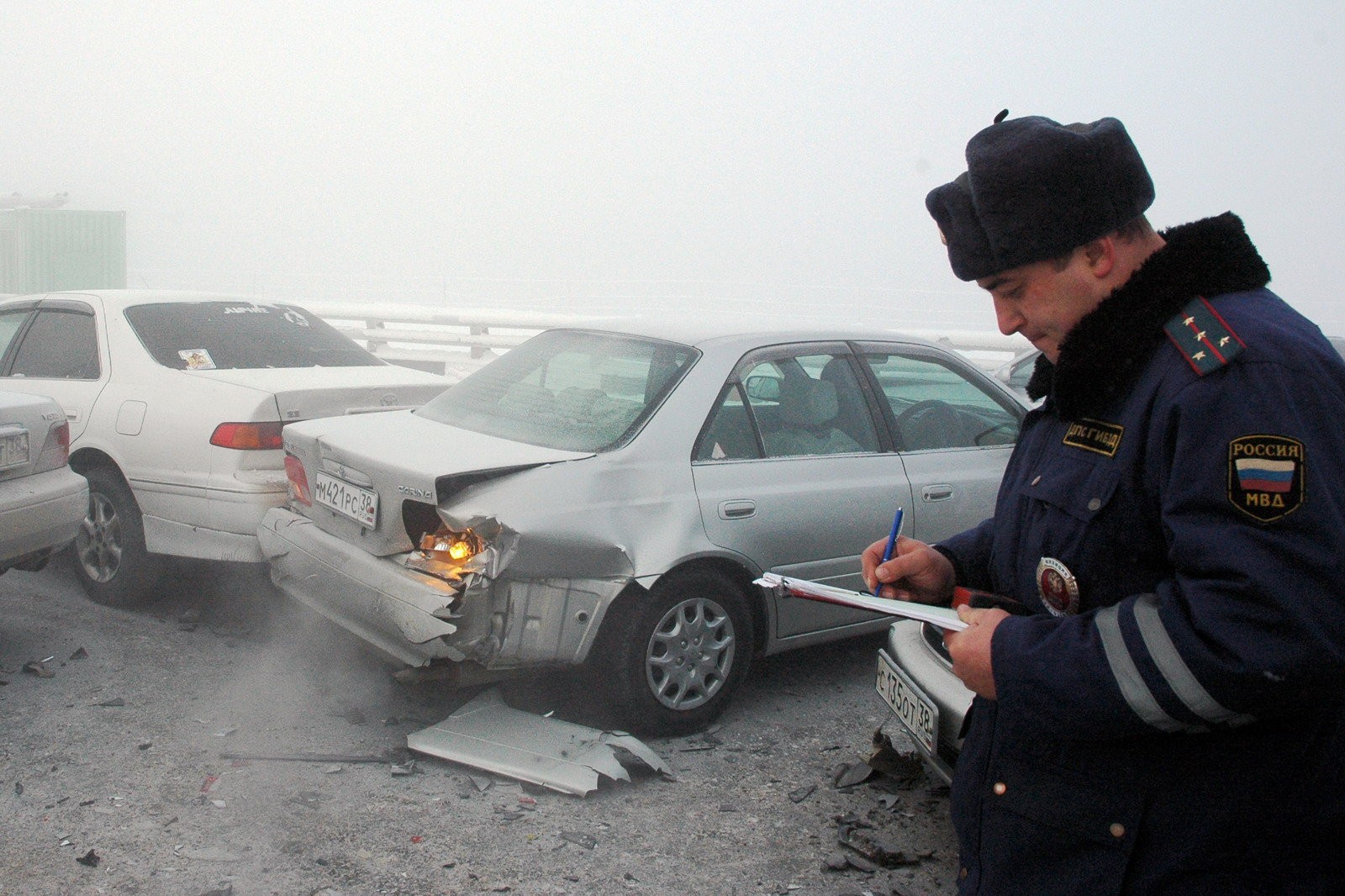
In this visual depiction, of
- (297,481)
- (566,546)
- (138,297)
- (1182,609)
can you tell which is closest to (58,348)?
(138,297)

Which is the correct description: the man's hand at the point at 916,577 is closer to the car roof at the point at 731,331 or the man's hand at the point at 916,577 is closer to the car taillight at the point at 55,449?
the car roof at the point at 731,331

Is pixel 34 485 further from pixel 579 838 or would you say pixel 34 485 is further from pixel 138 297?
pixel 579 838

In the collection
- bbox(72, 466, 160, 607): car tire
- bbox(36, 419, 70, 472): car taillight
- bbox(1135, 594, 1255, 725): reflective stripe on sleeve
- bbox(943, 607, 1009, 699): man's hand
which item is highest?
bbox(1135, 594, 1255, 725): reflective stripe on sleeve

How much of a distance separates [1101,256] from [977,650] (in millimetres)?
539

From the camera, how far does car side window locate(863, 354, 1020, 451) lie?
4.73 metres

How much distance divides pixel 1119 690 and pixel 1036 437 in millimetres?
455

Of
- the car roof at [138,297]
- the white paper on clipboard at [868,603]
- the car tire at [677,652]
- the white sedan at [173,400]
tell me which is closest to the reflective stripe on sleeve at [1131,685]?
the white paper on clipboard at [868,603]

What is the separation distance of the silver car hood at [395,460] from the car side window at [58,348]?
5.85ft

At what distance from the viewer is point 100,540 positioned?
5.38m

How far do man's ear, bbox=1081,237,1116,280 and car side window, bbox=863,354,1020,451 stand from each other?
10.4 feet

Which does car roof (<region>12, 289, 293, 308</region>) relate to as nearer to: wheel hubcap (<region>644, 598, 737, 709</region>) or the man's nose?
wheel hubcap (<region>644, 598, 737, 709</region>)

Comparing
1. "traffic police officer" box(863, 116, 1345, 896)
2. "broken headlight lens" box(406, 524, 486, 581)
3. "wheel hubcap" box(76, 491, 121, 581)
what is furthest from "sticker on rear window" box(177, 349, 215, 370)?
"traffic police officer" box(863, 116, 1345, 896)

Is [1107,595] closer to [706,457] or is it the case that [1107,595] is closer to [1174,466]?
[1174,466]

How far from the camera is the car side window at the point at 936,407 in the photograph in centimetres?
473
